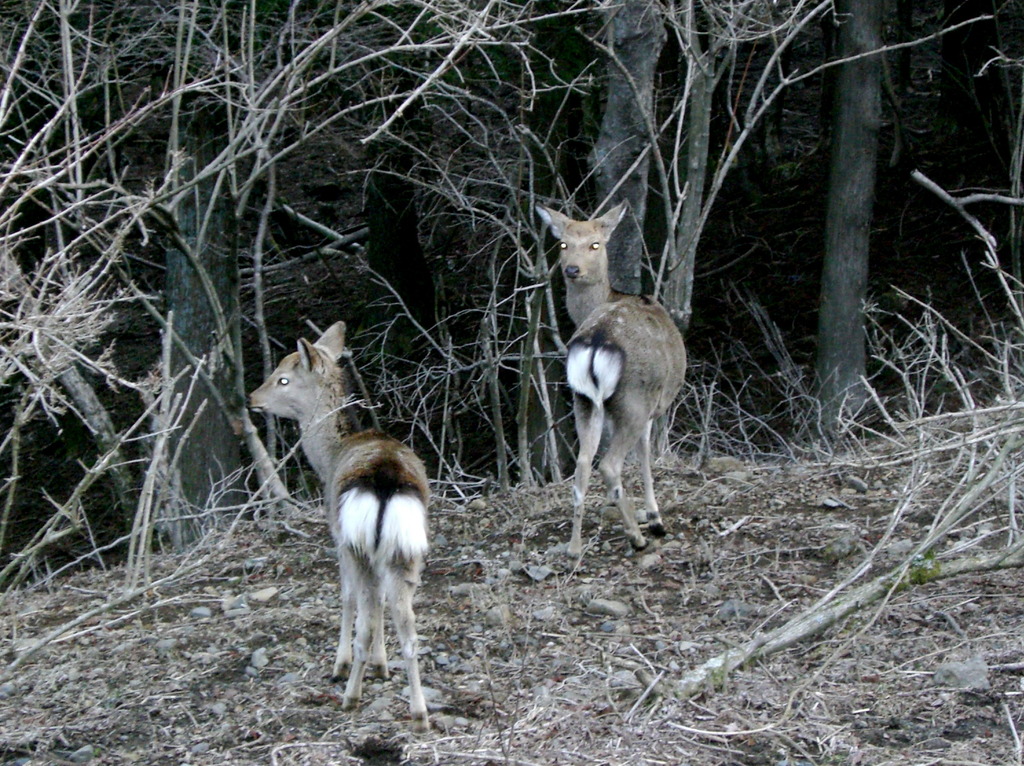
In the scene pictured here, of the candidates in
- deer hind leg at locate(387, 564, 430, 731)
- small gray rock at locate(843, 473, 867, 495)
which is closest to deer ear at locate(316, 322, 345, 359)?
deer hind leg at locate(387, 564, 430, 731)

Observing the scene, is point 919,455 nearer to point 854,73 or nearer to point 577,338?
point 577,338

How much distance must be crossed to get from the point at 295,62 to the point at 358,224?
32.9 feet

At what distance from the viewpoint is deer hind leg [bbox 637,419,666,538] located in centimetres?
786

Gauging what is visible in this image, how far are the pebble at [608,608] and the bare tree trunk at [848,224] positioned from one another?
6751 millimetres

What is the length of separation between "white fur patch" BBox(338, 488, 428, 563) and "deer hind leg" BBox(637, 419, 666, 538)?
2.64m

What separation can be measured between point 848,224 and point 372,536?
30.7 feet

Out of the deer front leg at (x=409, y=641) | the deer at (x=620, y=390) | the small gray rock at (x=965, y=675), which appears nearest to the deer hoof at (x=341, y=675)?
the deer front leg at (x=409, y=641)

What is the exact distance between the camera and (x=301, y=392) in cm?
728

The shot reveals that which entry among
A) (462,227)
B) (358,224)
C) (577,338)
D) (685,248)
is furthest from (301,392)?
(358,224)

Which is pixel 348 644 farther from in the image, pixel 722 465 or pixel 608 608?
pixel 722 465

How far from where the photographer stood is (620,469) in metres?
7.74

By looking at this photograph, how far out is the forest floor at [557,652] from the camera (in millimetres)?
5102

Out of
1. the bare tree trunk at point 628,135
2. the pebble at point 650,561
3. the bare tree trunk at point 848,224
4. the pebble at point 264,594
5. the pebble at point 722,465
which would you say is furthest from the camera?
the bare tree trunk at point 848,224

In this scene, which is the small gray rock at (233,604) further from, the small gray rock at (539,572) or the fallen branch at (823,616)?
the fallen branch at (823,616)
